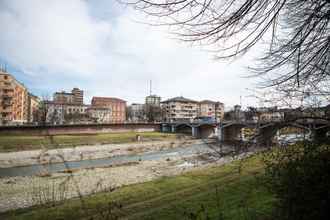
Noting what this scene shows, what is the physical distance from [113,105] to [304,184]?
10245cm

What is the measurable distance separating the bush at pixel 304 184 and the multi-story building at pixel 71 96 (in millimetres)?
115028

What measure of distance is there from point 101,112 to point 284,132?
96.2 m

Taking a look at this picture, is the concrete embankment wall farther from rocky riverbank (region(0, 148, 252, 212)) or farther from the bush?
the bush

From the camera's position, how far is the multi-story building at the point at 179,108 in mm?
97150

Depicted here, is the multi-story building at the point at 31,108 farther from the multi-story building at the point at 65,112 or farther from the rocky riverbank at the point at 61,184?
the rocky riverbank at the point at 61,184

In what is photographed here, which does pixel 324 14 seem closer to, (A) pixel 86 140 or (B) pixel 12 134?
(A) pixel 86 140

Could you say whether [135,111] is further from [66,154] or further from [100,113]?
[66,154]

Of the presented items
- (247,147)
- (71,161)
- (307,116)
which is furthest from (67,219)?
(71,161)

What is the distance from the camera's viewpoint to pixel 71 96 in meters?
119

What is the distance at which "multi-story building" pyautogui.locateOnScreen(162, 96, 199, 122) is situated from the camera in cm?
9715

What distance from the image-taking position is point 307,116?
3.72 meters

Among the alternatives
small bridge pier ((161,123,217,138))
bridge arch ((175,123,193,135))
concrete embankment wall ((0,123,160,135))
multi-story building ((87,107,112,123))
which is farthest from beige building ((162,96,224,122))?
concrete embankment wall ((0,123,160,135))

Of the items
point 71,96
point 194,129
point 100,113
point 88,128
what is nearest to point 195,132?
point 194,129

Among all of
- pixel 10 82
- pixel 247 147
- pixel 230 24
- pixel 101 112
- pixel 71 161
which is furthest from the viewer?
pixel 101 112
